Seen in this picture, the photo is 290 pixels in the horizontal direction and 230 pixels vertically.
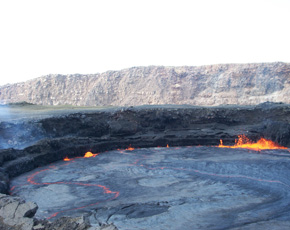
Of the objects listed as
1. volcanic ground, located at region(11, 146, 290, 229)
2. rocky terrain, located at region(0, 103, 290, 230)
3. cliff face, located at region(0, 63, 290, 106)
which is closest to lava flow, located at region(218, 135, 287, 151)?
rocky terrain, located at region(0, 103, 290, 230)

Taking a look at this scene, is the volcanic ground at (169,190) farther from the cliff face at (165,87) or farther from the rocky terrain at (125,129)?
the cliff face at (165,87)

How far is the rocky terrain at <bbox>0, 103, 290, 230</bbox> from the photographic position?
12.3 m

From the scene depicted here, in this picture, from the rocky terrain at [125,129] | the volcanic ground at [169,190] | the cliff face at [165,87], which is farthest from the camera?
the cliff face at [165,87]

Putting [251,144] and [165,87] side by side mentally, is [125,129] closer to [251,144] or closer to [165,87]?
[251,144]

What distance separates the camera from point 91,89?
41.6 metres

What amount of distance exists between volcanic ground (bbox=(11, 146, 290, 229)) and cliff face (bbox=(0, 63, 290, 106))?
2316 centimetres

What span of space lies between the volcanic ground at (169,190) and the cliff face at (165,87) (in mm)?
23157

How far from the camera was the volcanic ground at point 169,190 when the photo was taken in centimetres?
627

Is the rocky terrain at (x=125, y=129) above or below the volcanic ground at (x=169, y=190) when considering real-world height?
above

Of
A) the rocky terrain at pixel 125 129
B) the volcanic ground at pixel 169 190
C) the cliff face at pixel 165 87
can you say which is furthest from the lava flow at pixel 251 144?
the cliff face at pixel 165 87

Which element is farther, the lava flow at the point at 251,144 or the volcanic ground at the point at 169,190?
the lava flow at the point at 251,144

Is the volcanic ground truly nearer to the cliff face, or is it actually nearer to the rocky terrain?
the rocky terrain

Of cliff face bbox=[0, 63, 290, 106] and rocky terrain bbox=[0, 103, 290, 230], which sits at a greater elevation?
cliff face bbox=[0, 63, 290, 106]

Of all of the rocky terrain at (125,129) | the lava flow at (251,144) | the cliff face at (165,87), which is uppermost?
the cliff face at (165,87)
